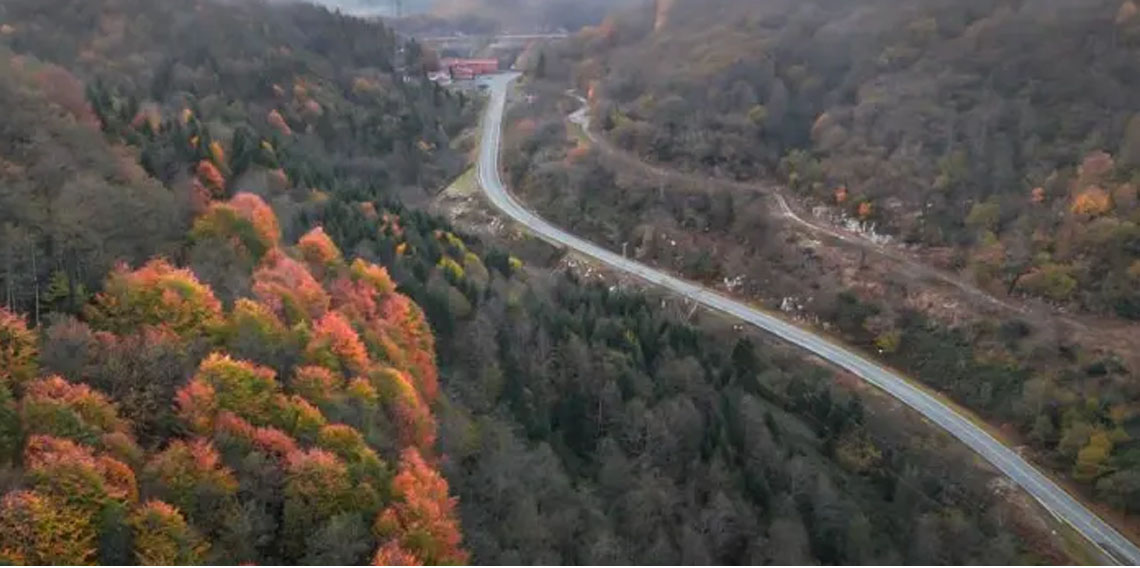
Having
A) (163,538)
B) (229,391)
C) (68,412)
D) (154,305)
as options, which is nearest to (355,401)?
(229,391)

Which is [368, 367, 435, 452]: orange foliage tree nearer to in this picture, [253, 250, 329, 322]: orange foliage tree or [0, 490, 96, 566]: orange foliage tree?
[253, 250, 329, 322]: orange foliage tree

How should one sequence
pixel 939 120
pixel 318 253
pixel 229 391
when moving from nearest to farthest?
1. pixel 229 391
2. pixel 318 253
3. pixel 939 120

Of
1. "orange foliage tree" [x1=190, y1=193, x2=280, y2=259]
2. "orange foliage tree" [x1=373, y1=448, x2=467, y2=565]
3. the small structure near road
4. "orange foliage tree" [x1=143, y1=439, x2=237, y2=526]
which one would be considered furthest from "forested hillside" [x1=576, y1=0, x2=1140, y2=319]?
"orange foliage tree" [x1=143, y1=439, x2=237, y2=526]

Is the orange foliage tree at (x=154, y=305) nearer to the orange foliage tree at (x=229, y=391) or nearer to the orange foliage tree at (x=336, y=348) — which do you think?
the orange foliage tree at (x=229, y=391)

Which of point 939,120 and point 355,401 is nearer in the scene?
point 355,401

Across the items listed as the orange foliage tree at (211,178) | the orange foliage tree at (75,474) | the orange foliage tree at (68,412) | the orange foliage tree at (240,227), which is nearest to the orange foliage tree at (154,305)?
the orange foliage tree at (68,412)

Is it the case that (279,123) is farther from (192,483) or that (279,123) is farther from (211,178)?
(192,483)

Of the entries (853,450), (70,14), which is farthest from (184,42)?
(853,450)
